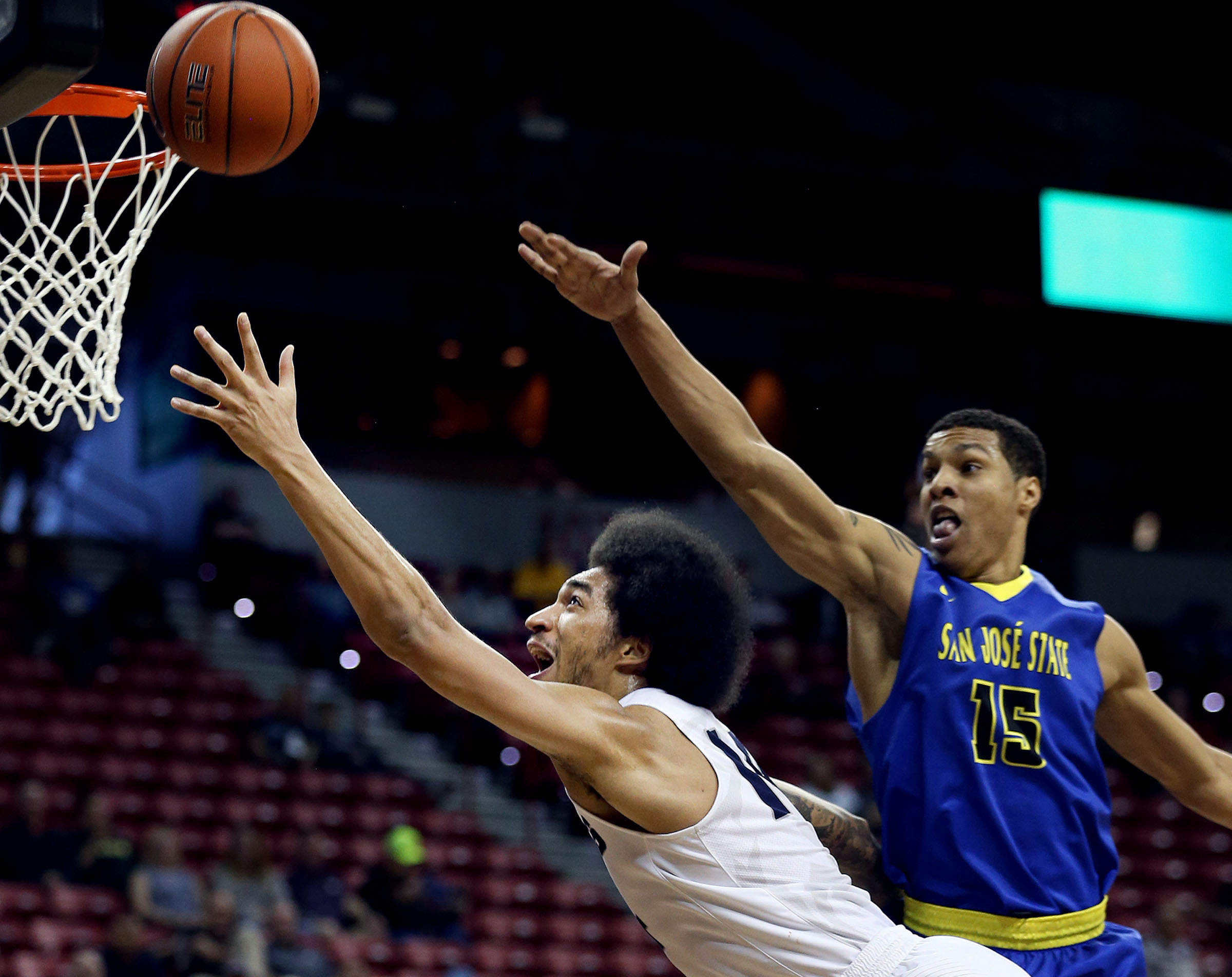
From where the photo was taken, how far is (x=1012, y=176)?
12797 mm

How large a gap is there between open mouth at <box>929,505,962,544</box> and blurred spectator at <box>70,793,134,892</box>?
5910 millimetres

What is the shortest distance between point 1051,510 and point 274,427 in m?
13.0

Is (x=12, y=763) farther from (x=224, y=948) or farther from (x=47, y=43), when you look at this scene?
(x=47, y=43)

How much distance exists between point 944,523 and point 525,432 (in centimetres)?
1113

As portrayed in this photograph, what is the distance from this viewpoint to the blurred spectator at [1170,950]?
9.01 m

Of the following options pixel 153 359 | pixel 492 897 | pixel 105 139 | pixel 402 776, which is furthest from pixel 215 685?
pixel 105 139

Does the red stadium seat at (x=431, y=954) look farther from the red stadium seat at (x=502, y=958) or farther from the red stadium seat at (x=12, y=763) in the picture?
the red stadium seat at (x=12, y=763)

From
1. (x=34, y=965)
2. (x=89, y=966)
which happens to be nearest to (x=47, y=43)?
(x=89, y=966)

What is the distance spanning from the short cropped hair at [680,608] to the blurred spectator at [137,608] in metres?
8.40

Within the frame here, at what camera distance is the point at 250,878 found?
26.2 feet

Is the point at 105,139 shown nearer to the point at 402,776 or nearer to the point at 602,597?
the point at 602,597

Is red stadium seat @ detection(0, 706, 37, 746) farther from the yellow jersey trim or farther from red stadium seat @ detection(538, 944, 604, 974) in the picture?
the yellow jersey trim

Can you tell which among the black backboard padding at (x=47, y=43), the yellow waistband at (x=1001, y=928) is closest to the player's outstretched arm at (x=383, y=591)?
the black backboard padding at (x=47, y=43)

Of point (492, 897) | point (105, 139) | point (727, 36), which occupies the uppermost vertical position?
point (727, 36)
